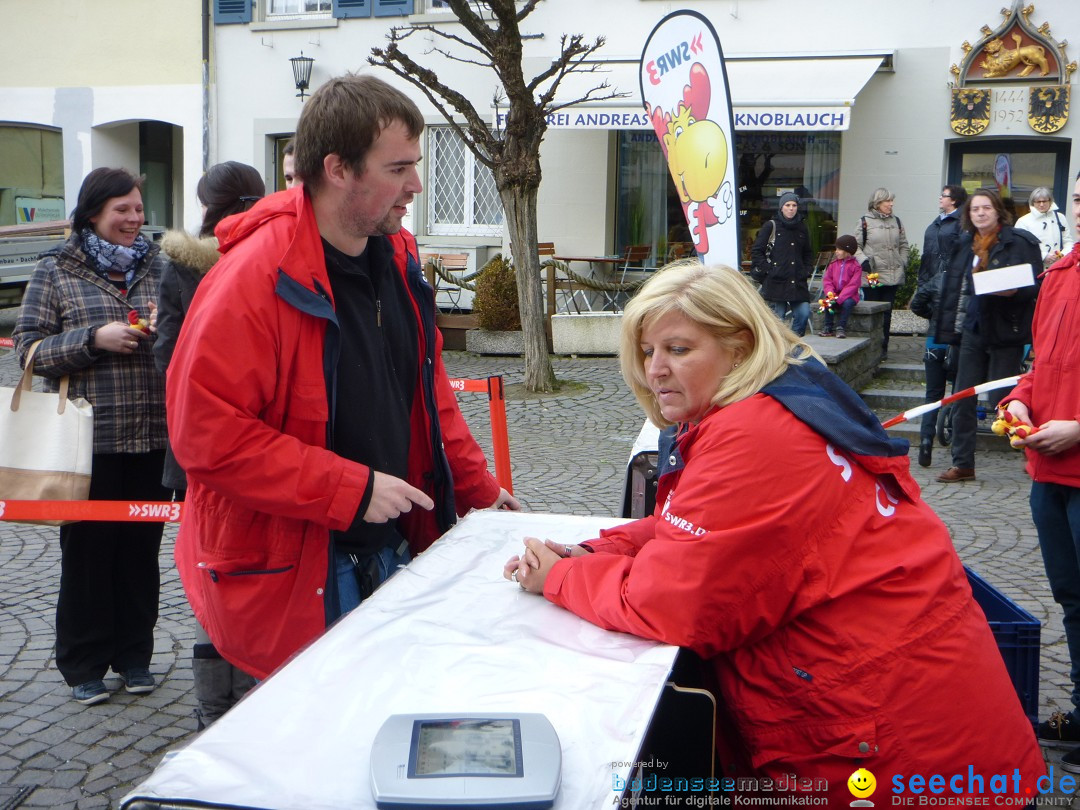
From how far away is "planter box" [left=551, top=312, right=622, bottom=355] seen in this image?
1330cm

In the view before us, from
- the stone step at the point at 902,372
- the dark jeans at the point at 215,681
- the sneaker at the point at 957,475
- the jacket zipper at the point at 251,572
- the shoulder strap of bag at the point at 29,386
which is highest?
the shoulder strap of bag at the point at 29,386

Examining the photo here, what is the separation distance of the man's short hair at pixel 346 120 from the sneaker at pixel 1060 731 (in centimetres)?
289

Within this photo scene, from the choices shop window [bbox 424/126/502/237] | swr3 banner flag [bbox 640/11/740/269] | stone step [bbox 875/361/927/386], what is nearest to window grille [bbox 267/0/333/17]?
shop window [bbox 424/126/502/237]

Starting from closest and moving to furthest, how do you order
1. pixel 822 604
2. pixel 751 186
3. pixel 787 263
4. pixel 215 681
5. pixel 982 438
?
pixel 822 604, pixel 215 681, pixel 982 438, pixel 787 263, pixel 751 186

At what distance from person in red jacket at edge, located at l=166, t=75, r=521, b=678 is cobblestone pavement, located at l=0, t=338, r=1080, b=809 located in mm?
405

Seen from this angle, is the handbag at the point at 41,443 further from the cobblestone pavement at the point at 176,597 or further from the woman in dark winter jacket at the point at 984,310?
the woman in dark winter jacket at the point at 984,310

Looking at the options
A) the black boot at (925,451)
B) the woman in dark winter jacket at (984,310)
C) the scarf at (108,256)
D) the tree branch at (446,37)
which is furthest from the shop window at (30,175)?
the scarf at (108,256)

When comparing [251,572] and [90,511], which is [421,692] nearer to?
[251,572]

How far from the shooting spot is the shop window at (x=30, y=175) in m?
19.4

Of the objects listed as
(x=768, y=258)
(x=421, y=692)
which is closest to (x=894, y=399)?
(x=768, y=258)

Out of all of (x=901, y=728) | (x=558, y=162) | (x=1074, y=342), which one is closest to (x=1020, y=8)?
(x=558, y=162)

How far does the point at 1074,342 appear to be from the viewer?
347cm

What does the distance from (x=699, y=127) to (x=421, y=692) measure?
4.09 meters

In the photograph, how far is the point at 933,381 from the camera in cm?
871
